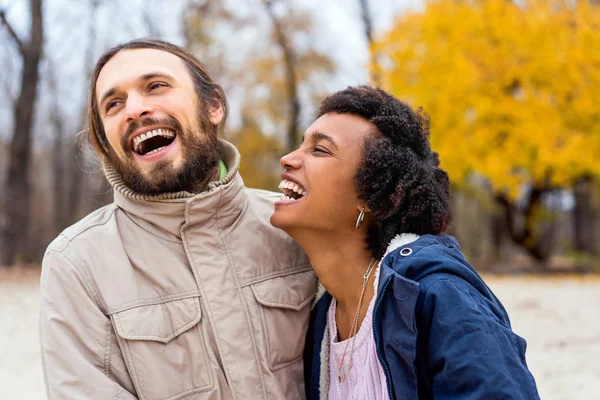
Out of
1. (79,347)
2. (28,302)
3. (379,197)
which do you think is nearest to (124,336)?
(79,347)

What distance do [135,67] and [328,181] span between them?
3.06 feet

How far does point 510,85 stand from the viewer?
1243 centimetres

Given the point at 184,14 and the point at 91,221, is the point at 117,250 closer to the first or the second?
the point at 91,221

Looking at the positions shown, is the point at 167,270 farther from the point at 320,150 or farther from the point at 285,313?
the point at 320,150

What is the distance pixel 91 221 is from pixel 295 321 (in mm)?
924

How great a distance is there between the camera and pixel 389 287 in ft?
6.26

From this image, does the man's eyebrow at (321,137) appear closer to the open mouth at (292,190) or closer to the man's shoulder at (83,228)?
the open mouth at (292,190)

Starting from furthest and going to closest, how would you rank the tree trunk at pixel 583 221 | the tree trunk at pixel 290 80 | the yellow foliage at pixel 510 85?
the tree trunk at pixel 583 221
the tree trunk at pixel 290 80
the yellow foliage at pixel 510 85

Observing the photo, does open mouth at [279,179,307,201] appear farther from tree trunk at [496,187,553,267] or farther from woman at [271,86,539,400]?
tree trunk at [496,187,553,267]

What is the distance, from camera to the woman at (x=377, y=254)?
1829mm

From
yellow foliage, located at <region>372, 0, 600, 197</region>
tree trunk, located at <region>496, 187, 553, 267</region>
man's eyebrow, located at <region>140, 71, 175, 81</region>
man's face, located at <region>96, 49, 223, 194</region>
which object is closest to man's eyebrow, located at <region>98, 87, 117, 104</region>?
man's face, located at <region>96, 49, 223, 194</region>

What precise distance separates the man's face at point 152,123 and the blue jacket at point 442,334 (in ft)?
2.98

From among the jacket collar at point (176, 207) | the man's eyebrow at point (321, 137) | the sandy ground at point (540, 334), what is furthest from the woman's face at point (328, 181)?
the sandy ground at point (540, 334)

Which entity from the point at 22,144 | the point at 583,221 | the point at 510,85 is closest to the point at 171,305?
the point at 510,85
